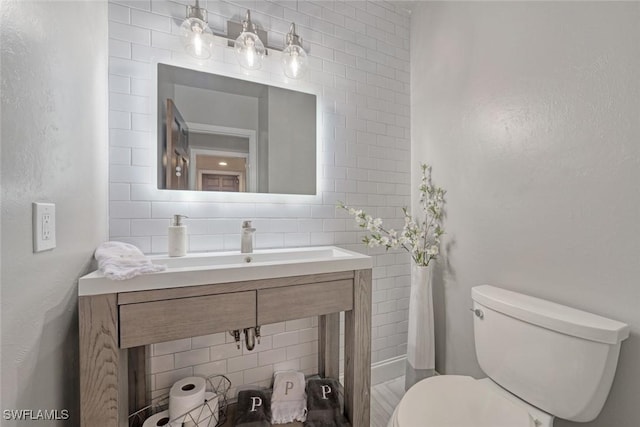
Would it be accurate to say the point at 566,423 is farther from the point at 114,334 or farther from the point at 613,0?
the point at 114,334

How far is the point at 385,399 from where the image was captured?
1.68 meters

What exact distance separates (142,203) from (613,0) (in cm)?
204

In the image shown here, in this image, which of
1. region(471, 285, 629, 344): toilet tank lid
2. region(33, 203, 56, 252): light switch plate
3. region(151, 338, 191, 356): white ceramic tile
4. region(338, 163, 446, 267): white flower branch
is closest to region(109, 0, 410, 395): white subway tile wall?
region(151, 338, 191, 356): white ceramic tile

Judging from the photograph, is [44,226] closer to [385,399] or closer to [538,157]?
[538,157]

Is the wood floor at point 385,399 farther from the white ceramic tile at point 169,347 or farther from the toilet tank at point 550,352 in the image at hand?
the white ceramic tile at point 169,347

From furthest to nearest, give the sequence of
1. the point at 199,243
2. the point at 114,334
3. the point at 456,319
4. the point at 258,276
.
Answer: the point at 456,319, the point at 199,243, the point at 258,276, the point at 114,334

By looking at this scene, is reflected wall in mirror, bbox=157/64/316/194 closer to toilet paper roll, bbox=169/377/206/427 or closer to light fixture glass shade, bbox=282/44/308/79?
light fixture glass shade, bbox=282/44/308/79

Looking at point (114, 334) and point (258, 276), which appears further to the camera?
point (258, 276)

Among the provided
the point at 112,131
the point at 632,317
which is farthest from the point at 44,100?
the point at 632,317

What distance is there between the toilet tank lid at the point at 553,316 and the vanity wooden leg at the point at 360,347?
525 mm

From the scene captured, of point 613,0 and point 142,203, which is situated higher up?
point 613,0

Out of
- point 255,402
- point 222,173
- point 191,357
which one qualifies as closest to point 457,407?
point 255,402

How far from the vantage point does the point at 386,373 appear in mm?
1843

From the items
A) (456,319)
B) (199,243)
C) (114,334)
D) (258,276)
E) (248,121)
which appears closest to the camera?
(114,334)
